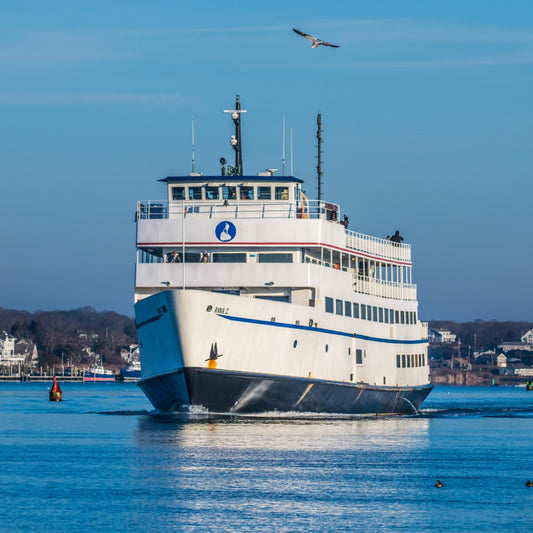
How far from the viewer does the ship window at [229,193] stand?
174ft

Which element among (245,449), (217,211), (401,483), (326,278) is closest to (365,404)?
(326,278)

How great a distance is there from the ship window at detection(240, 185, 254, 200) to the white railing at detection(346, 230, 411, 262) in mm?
5128

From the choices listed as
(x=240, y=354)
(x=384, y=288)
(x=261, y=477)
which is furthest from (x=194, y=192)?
(x=261, y=477)

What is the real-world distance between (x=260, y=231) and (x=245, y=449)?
13795mm

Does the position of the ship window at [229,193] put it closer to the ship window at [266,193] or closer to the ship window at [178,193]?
the ship window at [266,193]

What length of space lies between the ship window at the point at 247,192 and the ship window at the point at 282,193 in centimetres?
107

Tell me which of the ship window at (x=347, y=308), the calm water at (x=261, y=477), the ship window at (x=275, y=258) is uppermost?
the ship window at (x=275, y=258)

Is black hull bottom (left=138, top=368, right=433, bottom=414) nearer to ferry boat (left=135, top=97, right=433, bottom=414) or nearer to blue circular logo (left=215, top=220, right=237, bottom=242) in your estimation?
ferry boat (left=135, top=97, right=433, bottom=414)

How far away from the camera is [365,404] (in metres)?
55.7

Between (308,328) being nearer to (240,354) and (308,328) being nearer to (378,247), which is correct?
(240,354)

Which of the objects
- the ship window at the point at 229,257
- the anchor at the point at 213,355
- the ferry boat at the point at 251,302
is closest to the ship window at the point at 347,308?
the ferry boat at the point at 251,302

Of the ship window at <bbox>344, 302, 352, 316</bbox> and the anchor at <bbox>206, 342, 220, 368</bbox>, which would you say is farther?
the ship window at <bbox>344, 302, 352, 316</bbox>

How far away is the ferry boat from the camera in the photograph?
46188 millimetres

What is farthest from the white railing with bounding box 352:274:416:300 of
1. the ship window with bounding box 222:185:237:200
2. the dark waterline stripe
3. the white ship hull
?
the ship window with bounding box 222:185:237:200
